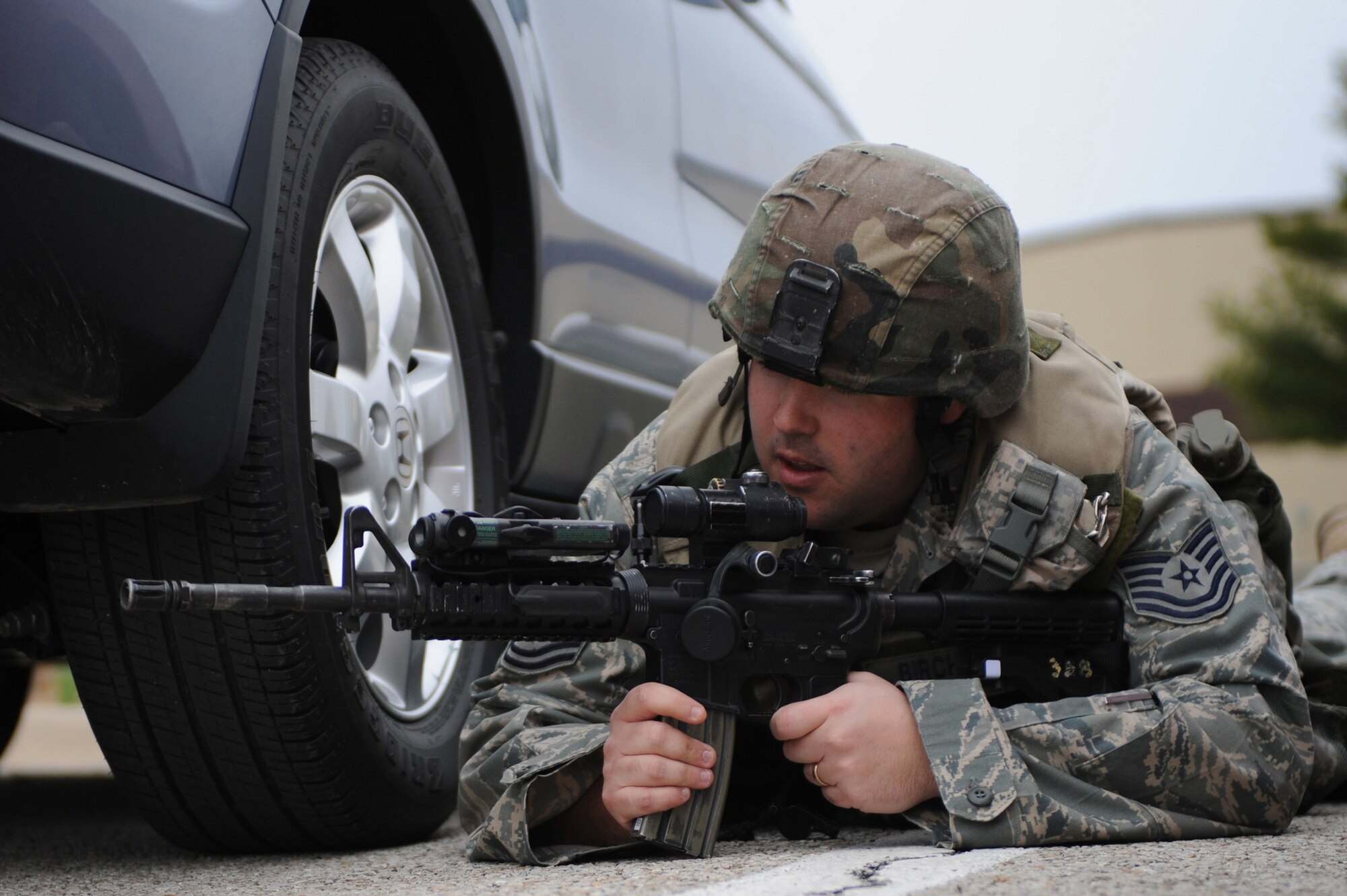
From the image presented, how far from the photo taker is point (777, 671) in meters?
1.87

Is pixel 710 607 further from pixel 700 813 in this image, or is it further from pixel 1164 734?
pixel 1164 734

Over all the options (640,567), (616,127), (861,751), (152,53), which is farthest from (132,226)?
(616,127)

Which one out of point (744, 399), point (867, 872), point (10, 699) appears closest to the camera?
point (867, 872)

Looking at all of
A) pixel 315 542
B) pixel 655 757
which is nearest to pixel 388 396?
pixel 315 542

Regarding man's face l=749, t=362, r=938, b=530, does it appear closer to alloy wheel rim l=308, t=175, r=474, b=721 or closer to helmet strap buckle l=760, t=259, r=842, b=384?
helmet strap buckle l=760, t=259, r=842, b=384

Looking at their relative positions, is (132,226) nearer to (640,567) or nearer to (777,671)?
(640,567)

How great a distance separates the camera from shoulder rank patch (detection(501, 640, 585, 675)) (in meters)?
2.10

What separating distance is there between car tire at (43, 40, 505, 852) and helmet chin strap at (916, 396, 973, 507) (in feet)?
2.71

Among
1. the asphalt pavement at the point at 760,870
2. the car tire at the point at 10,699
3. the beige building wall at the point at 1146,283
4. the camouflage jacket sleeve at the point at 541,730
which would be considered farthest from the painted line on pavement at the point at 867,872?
the beige building wall at the point at 1146,283

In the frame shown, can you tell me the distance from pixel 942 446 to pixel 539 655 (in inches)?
27.3

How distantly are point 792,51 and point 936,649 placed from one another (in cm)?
250

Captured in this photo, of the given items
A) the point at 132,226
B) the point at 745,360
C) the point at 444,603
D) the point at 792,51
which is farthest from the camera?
the point at 792,51

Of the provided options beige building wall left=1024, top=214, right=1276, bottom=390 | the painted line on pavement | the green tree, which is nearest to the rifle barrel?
the painted line on pavement

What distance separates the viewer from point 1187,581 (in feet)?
6.58
